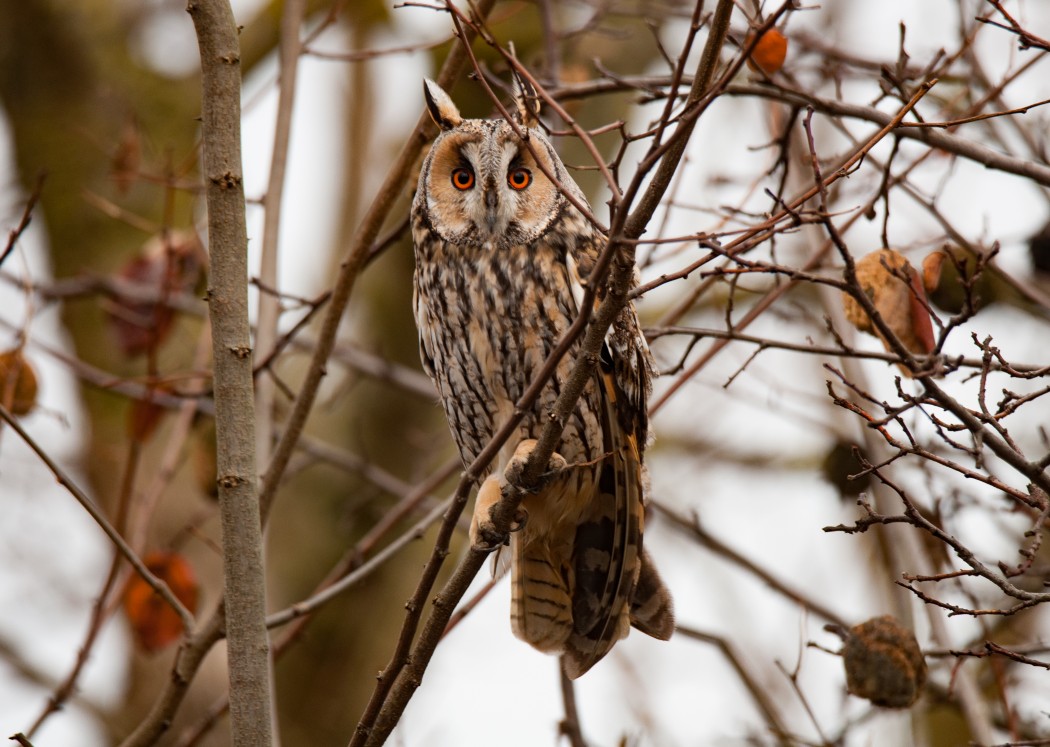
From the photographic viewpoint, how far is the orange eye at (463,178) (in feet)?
9.55

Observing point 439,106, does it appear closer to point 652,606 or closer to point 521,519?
point 521,519

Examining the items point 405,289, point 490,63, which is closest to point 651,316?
point 405,289

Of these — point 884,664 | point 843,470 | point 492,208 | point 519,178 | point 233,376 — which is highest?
point 519,178

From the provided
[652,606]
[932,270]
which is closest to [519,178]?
[932,270]

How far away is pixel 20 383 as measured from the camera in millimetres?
3010

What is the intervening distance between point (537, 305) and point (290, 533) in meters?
3.41

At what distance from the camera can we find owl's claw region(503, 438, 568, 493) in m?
2.47

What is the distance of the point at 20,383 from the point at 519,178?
1.41 m

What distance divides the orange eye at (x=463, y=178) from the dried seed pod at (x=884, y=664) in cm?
143

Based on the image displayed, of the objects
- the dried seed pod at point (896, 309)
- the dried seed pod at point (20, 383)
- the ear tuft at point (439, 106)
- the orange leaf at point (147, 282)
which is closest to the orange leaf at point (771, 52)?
the dried seed pod at point (896, 309)

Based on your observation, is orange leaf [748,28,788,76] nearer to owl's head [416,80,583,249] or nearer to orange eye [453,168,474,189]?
owl's head [416,80,583,249]

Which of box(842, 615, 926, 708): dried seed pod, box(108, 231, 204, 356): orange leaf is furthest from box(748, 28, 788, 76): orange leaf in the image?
box(108, 231, 204, 356): orange leaf

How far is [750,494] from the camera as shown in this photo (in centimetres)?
831

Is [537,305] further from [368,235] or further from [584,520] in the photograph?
[584,520]
